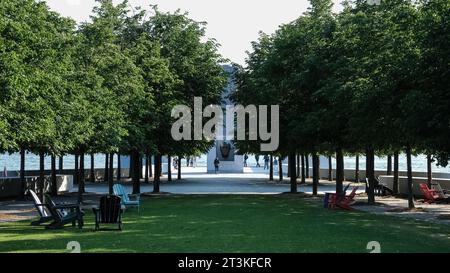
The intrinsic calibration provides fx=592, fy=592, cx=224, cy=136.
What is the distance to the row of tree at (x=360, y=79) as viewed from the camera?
17594 mm

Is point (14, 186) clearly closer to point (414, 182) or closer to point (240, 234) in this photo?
point (240, 234)

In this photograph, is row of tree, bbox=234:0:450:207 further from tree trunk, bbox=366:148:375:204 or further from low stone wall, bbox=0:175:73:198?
low stone wall, bbox=0:175:73:198

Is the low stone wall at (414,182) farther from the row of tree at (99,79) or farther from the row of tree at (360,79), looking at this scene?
the row of tree at (99,79)

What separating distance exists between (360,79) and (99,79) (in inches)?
433

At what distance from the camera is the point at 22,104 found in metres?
18.0

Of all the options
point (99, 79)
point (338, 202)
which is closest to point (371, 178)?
point (338, 202)

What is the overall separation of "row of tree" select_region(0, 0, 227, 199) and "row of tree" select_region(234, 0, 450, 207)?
14.7 feet

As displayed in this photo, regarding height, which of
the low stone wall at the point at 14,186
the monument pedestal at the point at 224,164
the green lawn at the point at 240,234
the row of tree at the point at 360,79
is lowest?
the green lawn at the point at 240,234

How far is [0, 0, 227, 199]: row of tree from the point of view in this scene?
1800cm

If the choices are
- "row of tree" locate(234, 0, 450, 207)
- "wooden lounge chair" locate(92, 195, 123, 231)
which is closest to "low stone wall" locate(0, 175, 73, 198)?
"row of tree" locate(234, 0, 450, 207)

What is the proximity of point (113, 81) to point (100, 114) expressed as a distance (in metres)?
2.95

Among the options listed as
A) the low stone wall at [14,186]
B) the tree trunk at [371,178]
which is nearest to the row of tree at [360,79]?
the tree trunk at [371,178]

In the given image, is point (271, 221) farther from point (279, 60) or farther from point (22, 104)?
point (279, 60)

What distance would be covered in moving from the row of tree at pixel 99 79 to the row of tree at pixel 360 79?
4483 mm
